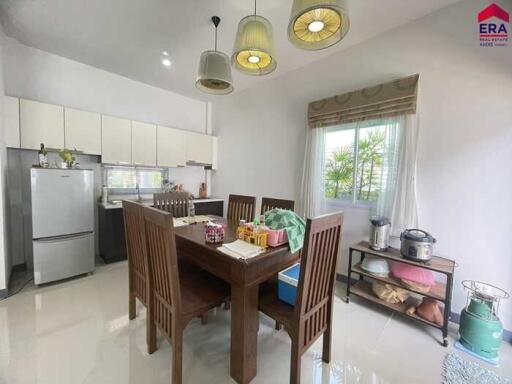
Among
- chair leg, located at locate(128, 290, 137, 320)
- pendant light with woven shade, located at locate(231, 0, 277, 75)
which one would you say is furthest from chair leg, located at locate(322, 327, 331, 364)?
pendant light with woven shade, located at locate(231, 0, 277, 75)

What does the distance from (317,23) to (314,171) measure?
1.70m

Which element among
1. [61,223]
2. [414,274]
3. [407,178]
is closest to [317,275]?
[414,274]

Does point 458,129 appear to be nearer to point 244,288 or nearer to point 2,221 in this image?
point 244,288

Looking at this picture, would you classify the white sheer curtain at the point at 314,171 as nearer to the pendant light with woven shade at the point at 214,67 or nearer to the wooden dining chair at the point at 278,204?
the wooden dining chair at the point at 278,204

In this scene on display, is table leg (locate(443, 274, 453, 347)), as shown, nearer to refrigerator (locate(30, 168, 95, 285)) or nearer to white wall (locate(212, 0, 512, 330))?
white wall (locate(212, 0, 512, 330))

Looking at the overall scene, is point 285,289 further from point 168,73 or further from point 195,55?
point 168,73

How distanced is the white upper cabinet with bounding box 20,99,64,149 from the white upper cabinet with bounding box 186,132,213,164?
5.72 feet

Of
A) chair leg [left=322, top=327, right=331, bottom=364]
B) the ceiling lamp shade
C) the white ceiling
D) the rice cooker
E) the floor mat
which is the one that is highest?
the white ceiling

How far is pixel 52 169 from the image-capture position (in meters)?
2.38

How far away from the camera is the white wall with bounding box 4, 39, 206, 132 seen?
261 centimetres

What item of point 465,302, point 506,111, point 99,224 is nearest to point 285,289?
point 465,302

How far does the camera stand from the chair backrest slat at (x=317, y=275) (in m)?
1.15

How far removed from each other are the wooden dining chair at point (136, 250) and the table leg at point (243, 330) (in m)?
0.71

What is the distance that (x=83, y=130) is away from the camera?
2816mm
